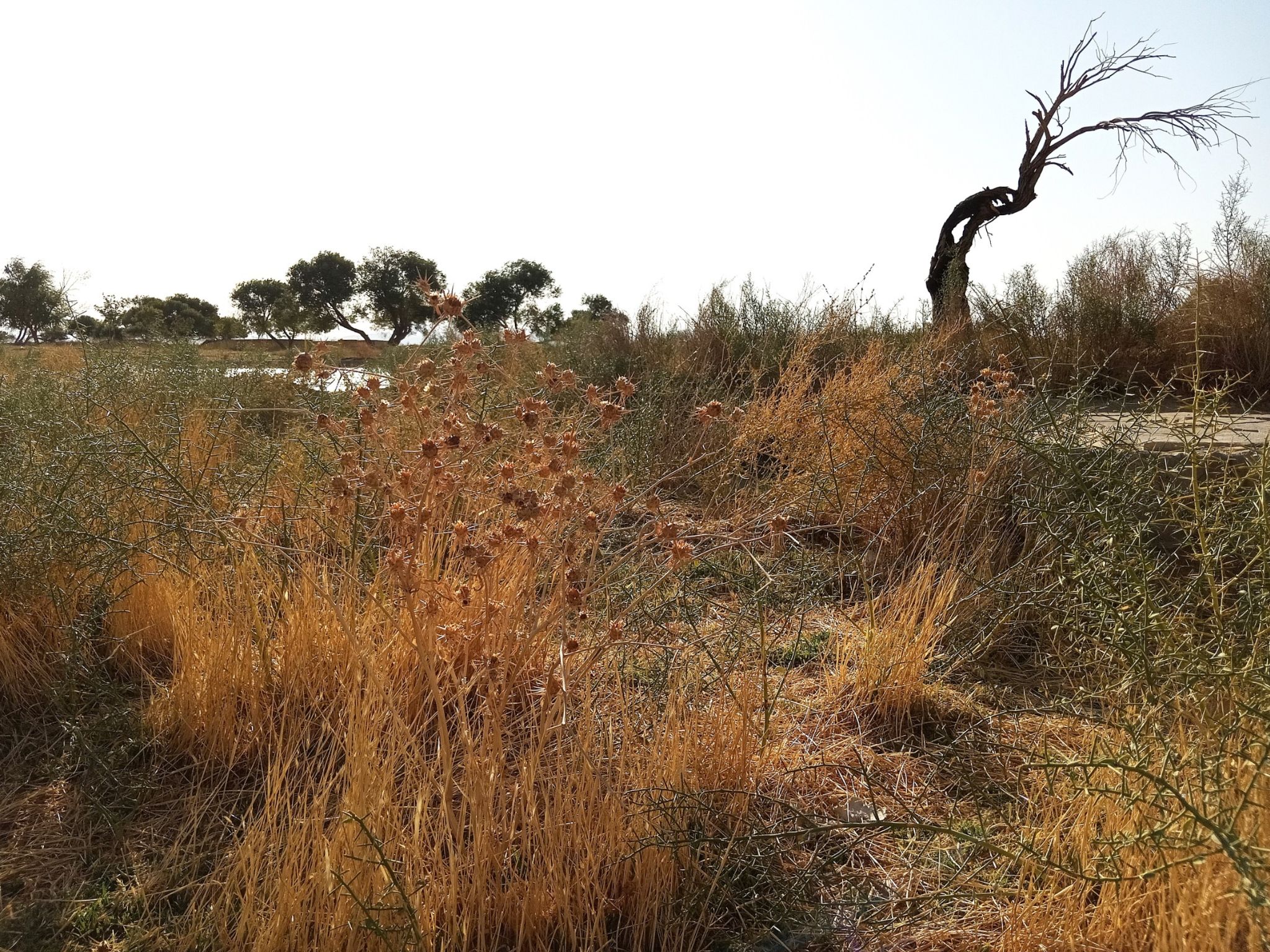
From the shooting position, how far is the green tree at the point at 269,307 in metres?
20.2

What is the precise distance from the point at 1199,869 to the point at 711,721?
37.2 inches

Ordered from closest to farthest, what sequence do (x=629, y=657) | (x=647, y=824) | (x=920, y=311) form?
(x=647, y=824) < (x=629, y=657) < (x=920, y=311)

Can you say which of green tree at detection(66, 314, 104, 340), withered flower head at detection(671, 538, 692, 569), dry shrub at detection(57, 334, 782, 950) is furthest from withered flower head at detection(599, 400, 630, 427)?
green tree at detection(66, 314, 104, 340)

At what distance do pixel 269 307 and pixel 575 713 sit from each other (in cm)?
2463

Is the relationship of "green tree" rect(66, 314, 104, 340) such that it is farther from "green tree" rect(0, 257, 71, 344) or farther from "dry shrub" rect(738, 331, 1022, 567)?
"green tree" rect(0, 257, 71, 344)

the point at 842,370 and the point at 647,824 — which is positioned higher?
the point at 842,370

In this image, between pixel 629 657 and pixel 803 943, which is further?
pixel 629 657

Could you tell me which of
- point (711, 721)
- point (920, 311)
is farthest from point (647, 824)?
point (920, 311)

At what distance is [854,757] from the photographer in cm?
232

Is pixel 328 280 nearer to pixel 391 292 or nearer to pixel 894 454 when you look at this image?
pixel 391 292

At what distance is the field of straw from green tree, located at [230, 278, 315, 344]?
54.8 feet

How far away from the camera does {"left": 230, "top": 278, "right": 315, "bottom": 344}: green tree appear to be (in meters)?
20.2

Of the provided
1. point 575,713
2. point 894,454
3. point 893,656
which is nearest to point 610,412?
point 575,713

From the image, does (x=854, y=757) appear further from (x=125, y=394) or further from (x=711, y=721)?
(x=125, y=394)
